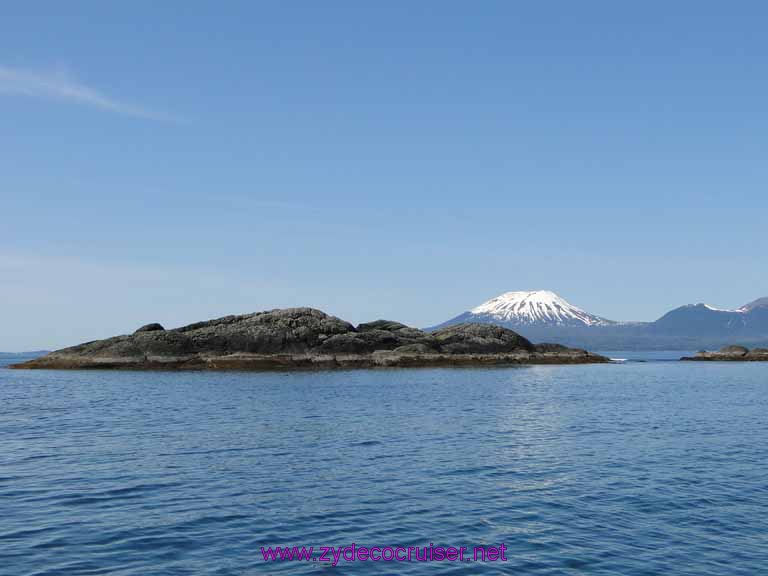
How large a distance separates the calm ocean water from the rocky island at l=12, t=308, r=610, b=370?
76.4m

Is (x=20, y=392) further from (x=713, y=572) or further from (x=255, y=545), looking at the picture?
(x=713, y=572)

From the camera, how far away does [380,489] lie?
82.2ft

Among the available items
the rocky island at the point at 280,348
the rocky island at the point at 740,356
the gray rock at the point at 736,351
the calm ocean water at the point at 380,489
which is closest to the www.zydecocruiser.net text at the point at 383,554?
the calm ocean water at the point at 380,489

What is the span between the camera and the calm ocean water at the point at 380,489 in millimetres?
17531

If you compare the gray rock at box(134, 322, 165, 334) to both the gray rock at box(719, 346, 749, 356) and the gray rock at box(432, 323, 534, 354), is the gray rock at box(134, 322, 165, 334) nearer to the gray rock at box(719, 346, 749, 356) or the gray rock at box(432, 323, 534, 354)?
the gray rock at box(432, 323, 534, 354)

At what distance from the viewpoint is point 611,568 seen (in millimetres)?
16578

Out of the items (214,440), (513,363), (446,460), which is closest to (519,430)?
(446,460)

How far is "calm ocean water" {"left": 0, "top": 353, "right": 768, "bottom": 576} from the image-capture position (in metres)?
17.5

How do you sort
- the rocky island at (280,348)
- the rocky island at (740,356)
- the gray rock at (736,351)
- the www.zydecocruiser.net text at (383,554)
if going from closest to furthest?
1. the www.zydecocruiser.net text at (383,554)
2. the rocky island at (280,348)
3. the rocky island at (740,356)
4. the gray rock at (736,351)

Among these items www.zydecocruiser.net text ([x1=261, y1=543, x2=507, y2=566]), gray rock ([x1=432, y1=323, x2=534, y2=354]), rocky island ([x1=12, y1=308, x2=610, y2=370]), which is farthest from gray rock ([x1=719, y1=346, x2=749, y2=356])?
www.zydecocruiser.net text ([x1=261, y1=543, x2=507, y2=566])

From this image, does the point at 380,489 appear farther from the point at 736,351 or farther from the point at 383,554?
the point at 736,351

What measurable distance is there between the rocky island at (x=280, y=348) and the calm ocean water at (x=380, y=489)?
76.4 metres

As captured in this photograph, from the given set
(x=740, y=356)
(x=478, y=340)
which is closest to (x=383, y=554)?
(x=478, y=340)

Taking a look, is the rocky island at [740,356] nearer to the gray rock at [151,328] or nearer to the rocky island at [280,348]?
the rocky island at [280,348]
